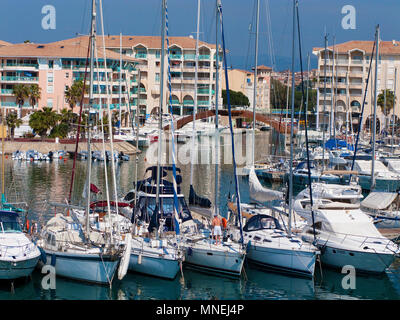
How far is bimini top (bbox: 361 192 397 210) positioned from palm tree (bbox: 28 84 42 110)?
58.0 m

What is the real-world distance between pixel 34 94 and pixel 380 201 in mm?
58974

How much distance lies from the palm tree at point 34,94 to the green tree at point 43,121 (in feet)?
40.9

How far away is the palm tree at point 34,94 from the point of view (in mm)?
83438

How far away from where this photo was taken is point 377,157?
2303 inches

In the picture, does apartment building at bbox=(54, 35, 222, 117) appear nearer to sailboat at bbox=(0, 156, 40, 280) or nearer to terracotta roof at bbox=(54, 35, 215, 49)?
terracotta roof at bbox=(54, 35, 215, 49)

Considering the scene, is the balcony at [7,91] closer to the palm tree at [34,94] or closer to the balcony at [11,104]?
the balcony at [11,104]

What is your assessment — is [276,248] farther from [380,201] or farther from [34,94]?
[34,94]

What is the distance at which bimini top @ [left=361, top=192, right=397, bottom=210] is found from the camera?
33.2 metres

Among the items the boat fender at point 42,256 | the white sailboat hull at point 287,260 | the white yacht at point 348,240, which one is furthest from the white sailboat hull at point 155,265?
the white yacht at point 348,240

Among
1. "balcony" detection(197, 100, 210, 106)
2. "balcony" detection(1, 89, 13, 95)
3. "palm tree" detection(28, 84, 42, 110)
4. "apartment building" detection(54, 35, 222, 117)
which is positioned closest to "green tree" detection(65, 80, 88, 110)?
"palm tree" detection(28, 84, 42, 110)
